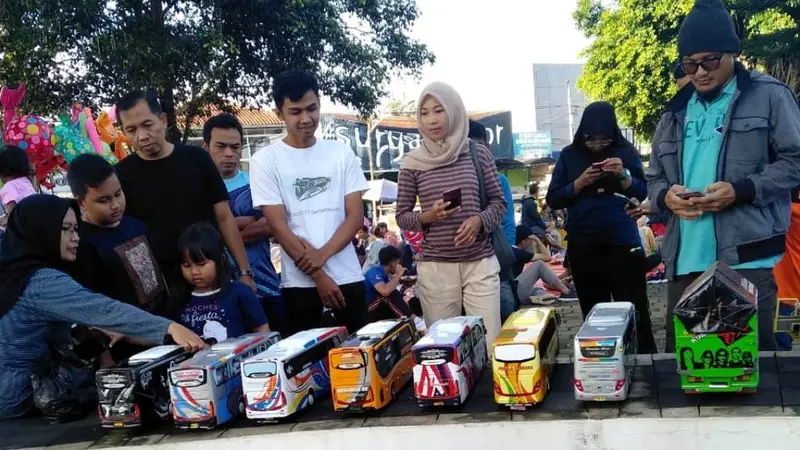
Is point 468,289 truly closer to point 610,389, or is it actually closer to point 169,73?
point 610,389

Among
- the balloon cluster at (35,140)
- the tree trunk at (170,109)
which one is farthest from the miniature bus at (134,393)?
the tree trunk at (170,109)

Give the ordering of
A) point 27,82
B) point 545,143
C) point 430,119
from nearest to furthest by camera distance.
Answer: point 430,119, point 27,82, point 545,143

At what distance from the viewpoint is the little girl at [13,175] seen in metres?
5.03

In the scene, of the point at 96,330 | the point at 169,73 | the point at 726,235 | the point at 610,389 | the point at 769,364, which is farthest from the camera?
the point at 169,73

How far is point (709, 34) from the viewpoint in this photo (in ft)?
8.25

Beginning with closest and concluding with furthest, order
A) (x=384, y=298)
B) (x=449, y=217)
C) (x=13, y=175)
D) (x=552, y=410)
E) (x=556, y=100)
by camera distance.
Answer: (x=552, y=410) → (x=449, y=217) → (x=13, y=175) → (x=384, y=298) → (x=556, y=100)

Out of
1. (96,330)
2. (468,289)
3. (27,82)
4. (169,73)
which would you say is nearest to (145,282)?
(96,330)

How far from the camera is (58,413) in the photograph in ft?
8.71

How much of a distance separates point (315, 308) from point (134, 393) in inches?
38.9

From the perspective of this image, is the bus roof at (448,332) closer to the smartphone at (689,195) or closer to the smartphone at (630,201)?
the smartphone at (689,195)

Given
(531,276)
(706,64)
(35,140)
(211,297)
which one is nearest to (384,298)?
(531,276)

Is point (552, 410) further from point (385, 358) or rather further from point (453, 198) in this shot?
point (453, 198)

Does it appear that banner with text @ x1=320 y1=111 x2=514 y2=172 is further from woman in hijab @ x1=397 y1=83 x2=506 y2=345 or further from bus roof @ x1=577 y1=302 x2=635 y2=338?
bus roof @ x1=577 y1=302 x2=635 y2=338

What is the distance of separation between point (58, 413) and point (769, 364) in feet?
8.17
